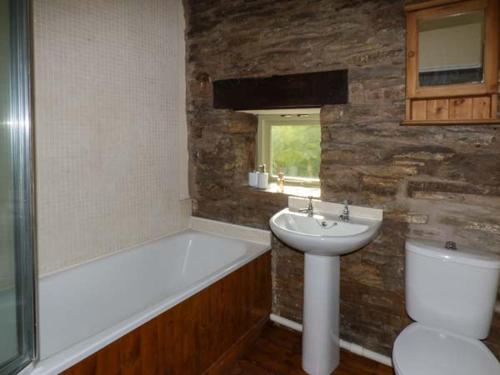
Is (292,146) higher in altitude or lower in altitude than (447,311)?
higher

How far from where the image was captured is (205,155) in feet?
8.79

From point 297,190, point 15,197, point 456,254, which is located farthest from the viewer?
point 297,190

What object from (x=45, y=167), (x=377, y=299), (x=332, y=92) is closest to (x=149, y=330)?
(x=45, y=167)

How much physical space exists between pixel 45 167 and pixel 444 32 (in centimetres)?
219

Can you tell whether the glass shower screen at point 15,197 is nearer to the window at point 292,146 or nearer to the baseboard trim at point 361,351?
the baseboard trim at point 361,351

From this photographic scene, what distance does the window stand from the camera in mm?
2619

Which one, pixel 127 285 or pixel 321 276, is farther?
pixel 127 285

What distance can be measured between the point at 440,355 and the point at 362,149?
110 centimetres

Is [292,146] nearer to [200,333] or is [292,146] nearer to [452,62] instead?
[452,62]

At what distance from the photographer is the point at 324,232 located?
78.3 inches

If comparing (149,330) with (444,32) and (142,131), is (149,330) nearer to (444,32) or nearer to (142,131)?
(142,131)

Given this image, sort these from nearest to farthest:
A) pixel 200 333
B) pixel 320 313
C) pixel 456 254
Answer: pixel 456 254
pixel 200 333
pixel 320 313

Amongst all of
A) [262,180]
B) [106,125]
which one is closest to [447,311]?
[262,180]

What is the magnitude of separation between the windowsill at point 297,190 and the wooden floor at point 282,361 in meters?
0.98
